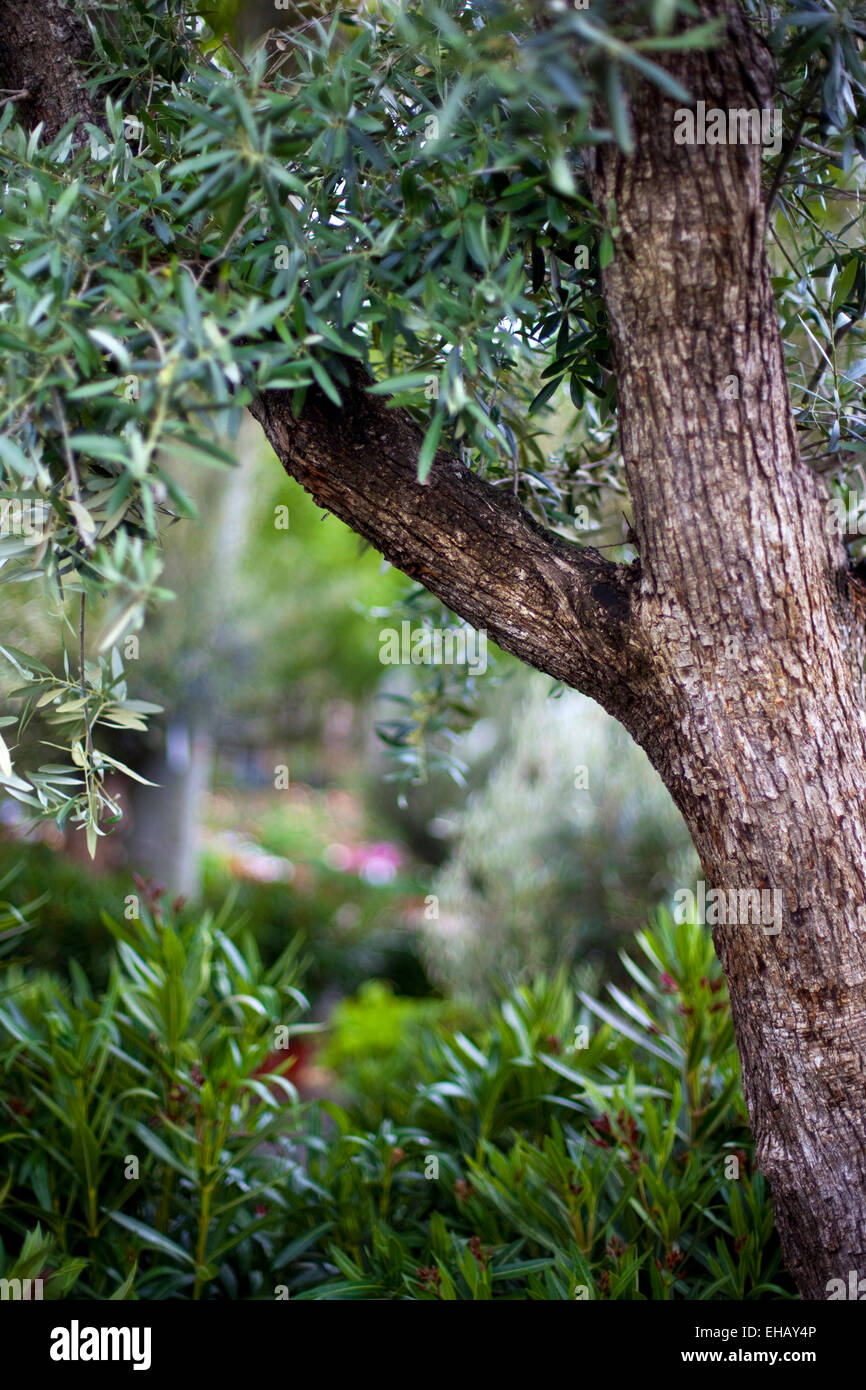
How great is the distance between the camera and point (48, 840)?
5.60 metres

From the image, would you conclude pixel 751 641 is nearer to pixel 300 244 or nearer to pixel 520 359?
pixel 520 359

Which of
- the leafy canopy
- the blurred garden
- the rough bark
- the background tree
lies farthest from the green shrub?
the rough bark

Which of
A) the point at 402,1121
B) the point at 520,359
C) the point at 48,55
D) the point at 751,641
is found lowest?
the point at 402,1121

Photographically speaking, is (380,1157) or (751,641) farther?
(380,1157)

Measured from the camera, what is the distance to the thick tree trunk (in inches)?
42.8

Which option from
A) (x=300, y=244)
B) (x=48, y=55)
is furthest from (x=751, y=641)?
(x=48, y=55)

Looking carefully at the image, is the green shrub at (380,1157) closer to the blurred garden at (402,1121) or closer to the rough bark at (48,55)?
the blurred garden at (402,1121)

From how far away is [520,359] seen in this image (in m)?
1.20

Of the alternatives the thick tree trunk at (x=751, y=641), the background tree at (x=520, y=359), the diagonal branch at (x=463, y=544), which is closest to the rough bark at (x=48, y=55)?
the background tree at (x=520, y=359)

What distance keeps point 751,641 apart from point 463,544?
0.40 m

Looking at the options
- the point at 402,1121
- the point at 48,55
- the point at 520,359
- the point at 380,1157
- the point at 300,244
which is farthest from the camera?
the point at 402,1121
